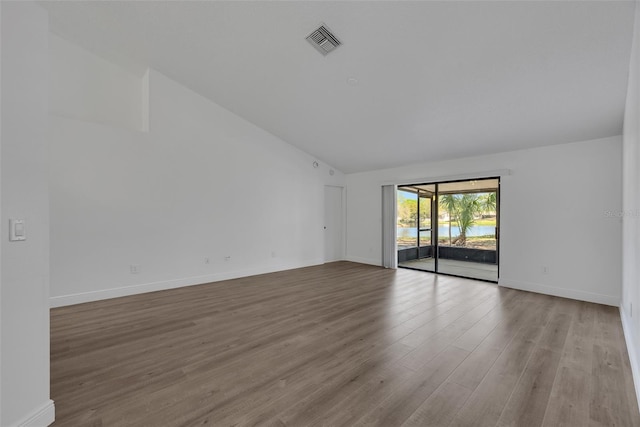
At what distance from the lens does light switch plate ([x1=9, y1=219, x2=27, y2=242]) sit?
1379 millimetres

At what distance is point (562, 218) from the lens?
13.3ft

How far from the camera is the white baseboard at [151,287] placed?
351 cm

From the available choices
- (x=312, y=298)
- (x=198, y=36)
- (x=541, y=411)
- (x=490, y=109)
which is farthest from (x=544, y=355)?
(x=198, y=36)

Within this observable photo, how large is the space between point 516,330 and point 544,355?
53 centimetres

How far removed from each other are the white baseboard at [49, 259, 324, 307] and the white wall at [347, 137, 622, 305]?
437 cm

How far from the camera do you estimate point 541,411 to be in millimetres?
1667

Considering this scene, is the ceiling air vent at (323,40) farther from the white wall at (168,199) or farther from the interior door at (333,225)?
Answer: the interior door at (333,225)

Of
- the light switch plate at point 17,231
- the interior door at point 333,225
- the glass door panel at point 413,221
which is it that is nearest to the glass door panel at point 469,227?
the glass door panel at point 413,221

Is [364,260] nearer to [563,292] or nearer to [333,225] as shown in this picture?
[333,225]

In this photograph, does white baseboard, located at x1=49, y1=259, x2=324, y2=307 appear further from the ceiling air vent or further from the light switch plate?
the ceiling air vent

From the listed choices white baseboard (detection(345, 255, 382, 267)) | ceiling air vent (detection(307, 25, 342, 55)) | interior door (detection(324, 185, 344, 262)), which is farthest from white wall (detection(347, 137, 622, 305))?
ceiling air vent (detection(307, 25, 342, 55))

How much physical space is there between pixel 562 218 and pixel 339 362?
4.12 metres

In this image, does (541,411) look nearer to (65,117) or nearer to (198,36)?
(198,36)

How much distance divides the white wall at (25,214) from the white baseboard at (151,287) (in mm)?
2449
